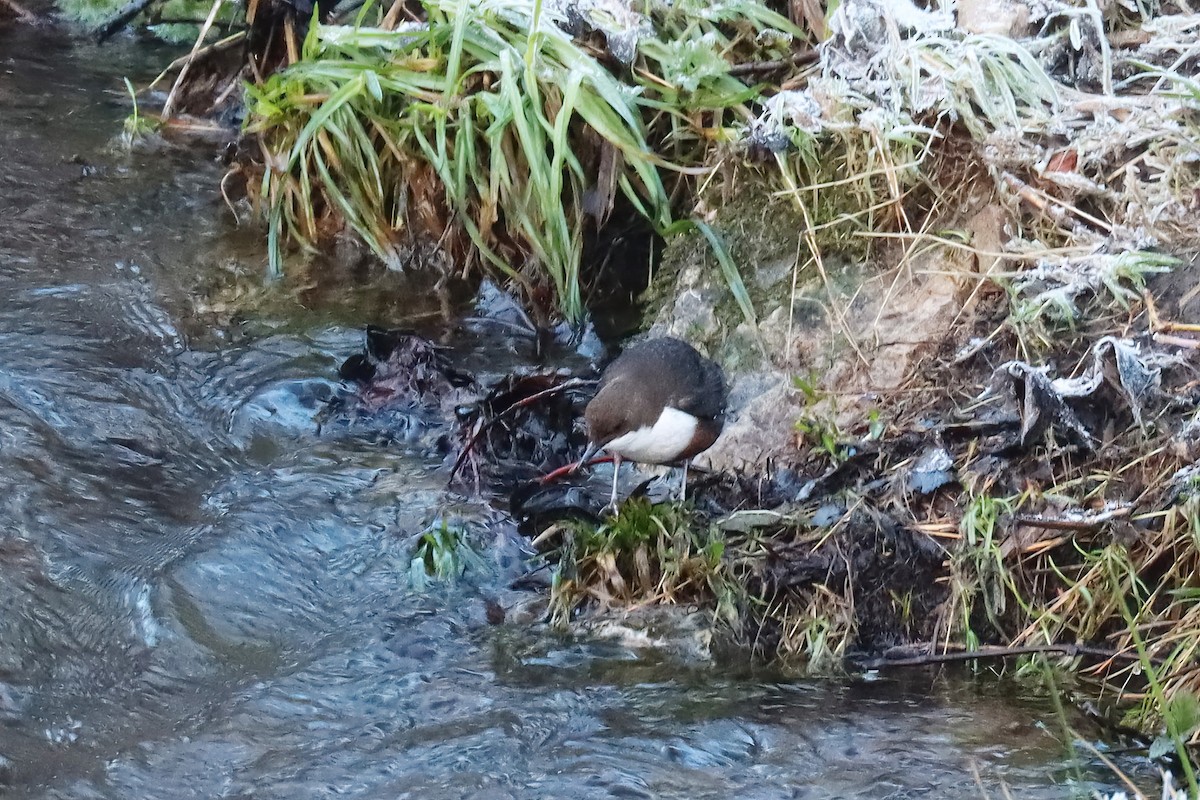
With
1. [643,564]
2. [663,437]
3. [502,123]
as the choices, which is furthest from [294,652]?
[502,123]

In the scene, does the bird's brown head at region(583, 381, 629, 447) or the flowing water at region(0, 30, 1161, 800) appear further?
the bird's brown head at region(583, 381, 629, 447)

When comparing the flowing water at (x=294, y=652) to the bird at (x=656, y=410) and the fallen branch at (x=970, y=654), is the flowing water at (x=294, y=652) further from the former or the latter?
the bird at (x=656, y=410)

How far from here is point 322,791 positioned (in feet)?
7.41

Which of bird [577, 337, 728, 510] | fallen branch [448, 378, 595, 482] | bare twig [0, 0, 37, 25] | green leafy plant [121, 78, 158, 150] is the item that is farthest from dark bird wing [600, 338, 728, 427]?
bare twig [0, 0, 37, 25]

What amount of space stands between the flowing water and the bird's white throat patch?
19.0 inches

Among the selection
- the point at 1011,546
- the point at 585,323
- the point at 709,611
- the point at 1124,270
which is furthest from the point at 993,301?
the point at 585,323

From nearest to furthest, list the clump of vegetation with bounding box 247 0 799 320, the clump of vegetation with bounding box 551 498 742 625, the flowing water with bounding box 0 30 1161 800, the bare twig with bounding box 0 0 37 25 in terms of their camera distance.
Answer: the flowing water with bounding box 0 30 1161 800
the clump of vegetation with bounding box 551 498 742 625
the clump of vegetation with bounding box 247 0 799 320
the bare twig with bounding box 0 0 37 25

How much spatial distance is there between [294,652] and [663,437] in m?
1.19

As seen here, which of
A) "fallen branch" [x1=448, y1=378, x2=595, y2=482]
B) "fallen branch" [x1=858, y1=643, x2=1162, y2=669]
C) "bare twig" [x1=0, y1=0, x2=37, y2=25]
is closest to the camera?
"fallen branch" [x1=858, y1=643, x2=1162, y2=669]

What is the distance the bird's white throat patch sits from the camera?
323cm

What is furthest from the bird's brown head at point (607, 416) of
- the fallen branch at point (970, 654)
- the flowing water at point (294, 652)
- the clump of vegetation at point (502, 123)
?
the clump of vegetation at point (502, 123)

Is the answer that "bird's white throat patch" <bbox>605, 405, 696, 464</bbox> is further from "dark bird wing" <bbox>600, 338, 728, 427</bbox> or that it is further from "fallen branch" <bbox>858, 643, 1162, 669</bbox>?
"fallen branch" <bbox>858, 643, 1162, 669</bbox>

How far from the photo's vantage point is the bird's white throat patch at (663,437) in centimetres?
323

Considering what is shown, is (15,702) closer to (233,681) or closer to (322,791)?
(233,681)
